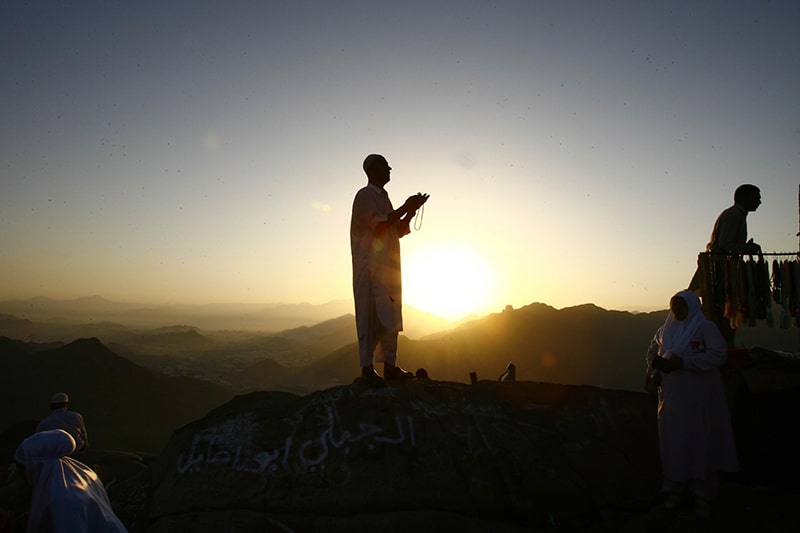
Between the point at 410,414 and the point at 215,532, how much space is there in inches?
83.7

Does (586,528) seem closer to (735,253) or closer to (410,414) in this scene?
(410,414)

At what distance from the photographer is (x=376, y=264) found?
227 inches

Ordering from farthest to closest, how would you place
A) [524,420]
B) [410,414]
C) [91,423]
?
1. [91,423]
2. [524,420]
3. [410,414]

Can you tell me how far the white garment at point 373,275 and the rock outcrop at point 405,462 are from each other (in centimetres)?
63

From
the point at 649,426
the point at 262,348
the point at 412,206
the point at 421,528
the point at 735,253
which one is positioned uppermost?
the point at 412,206

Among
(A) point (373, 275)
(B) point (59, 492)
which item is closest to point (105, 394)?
(A) point (373, 275)

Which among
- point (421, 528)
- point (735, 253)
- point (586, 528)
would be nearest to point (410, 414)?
point (421, 528)

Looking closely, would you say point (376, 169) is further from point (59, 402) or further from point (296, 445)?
point (59, 402)

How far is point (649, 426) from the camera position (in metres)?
6.09

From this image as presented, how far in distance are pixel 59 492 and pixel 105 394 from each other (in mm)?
31274

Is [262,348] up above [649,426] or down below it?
below

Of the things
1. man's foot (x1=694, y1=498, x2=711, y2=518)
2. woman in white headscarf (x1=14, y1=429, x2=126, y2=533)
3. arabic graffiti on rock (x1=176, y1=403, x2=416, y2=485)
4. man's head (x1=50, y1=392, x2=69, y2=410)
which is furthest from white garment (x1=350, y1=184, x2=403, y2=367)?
man's head (x1=50, y1=392, x2=69, y2=410)

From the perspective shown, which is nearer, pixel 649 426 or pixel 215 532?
pixel 215 532

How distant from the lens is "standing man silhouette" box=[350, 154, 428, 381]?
5691 millimetres
